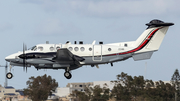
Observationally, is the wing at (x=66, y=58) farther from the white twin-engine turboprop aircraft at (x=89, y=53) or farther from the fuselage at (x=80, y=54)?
the fuselage at (x=80, y=54)

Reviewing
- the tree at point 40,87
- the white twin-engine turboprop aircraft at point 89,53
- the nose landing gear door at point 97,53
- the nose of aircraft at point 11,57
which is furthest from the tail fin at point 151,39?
the tree at point 40,87

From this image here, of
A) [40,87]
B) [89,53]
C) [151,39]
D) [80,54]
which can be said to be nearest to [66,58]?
[80,54]

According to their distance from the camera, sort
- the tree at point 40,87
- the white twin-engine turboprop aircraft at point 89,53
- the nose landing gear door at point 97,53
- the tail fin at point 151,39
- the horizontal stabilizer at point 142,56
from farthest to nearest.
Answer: the tree at point 40,87
the tail fin at point 151,39
the horizontal stabilizer at point 142,56
the nose landing gear door at point 97,53
the white twin-engine turboprop aircraft at point 89,53

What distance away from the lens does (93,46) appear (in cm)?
3619

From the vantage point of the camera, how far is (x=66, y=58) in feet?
116

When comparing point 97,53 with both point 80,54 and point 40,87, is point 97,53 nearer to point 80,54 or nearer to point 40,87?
point 80,54

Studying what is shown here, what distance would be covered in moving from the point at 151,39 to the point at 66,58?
8.80 metres

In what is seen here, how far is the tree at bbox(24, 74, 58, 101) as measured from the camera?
58188 mm

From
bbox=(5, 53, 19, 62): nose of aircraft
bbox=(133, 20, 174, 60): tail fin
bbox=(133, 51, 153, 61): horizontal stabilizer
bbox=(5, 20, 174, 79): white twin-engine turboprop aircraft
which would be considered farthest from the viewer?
bbox=(133, 20, 174, 60): tail fin

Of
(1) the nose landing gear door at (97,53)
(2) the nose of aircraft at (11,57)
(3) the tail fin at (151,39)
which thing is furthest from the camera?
(3) the tail fin at (151,39)

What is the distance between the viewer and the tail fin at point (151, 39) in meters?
36.6

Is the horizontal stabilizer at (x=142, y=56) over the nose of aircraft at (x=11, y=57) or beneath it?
beneath

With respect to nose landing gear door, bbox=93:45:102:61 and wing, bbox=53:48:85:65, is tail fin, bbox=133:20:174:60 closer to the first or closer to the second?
nose landing gear door, bbox=93:45:102:61

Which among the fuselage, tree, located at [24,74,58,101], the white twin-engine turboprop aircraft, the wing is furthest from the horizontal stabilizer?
tree, located at [24,74,58,101]
